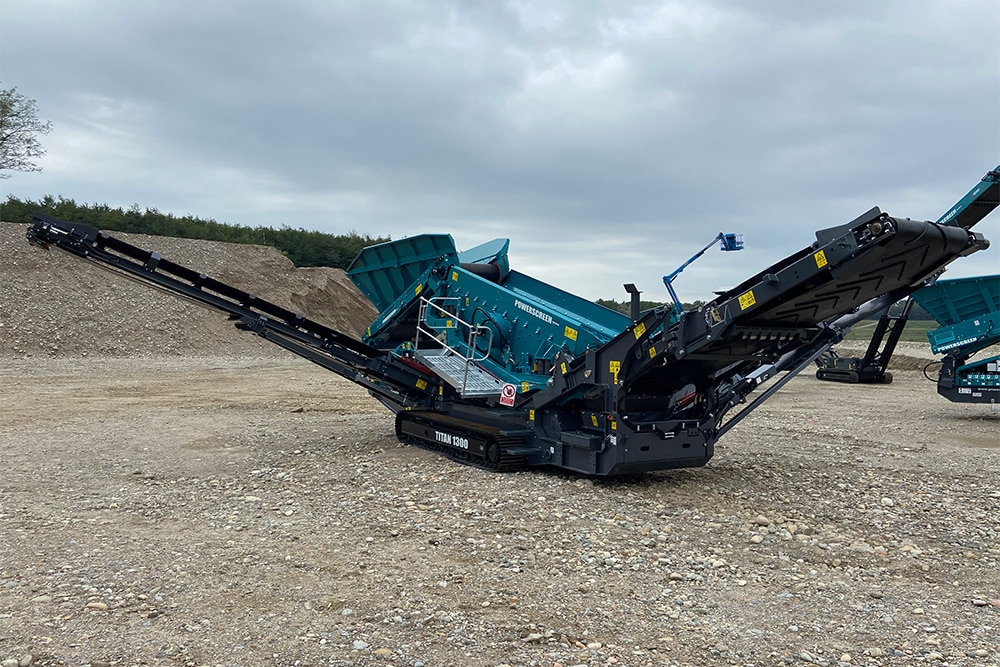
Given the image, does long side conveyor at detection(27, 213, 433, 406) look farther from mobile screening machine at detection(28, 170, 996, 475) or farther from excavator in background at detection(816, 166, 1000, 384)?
excavator in background at detection(816, 166, 1000, 384)

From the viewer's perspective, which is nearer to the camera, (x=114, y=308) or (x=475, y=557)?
(x=475, y=557)

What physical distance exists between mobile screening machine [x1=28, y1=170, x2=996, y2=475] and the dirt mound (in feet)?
47.1

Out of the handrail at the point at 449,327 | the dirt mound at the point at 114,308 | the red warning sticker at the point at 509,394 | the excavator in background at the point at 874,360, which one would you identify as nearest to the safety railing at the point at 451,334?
the handrail at the point at 449,327

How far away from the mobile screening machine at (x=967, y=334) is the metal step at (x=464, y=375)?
1037 centimetres

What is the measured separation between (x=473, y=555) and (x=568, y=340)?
10.4 feet

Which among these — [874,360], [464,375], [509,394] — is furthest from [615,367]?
[874,360]

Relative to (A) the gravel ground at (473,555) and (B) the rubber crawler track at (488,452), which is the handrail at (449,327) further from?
(A) the gravel ground at (473,555)

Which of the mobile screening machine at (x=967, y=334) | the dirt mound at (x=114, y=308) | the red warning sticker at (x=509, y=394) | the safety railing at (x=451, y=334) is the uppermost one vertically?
the mobile screening machine at (x=967, y=334)

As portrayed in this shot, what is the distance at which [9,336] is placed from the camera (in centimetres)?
2533

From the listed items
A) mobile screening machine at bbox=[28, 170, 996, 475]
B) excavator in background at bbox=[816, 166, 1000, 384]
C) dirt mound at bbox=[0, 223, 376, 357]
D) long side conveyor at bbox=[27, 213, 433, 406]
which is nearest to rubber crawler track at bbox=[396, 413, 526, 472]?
mobile screening machine at bbox=[28, 170, 996, 475]

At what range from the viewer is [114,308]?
29219 millimetres

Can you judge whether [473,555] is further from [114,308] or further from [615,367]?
[114,308]

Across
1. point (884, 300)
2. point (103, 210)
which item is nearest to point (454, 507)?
point (884, 300)

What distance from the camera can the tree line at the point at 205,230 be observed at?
40.3 meters
